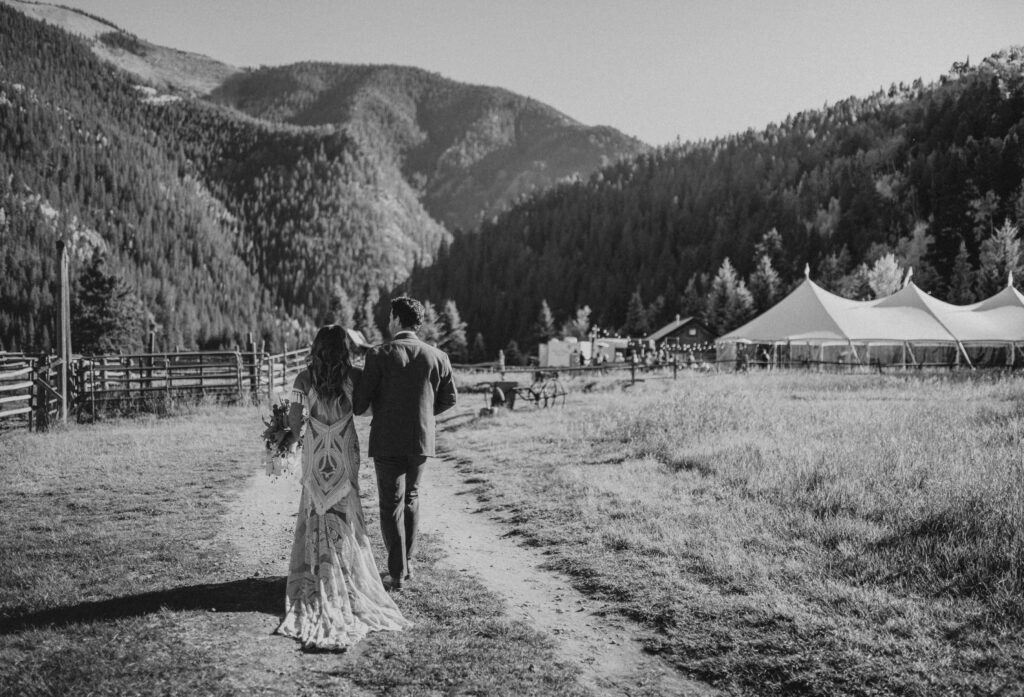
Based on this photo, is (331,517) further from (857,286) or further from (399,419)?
(857,286)

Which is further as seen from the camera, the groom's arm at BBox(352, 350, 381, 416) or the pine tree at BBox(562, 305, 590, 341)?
the pine tree at BBox(562, 305, 590, 341)

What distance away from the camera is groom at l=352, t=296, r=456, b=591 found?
5402mm

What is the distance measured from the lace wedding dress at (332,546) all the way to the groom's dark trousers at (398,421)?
0.25 metres

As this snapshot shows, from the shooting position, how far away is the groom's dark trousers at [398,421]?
5398 mm

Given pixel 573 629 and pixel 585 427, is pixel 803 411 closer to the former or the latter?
pixel 585 427

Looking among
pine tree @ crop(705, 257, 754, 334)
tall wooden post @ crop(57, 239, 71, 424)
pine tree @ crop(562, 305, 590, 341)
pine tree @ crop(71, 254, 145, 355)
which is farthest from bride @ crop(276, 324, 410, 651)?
pine tree @ crop(562, 305, 590, 341)

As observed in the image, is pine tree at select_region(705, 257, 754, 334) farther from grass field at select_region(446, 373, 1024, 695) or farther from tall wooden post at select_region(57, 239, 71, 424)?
tall wooden post at select_region(57, 239, 71, 424)

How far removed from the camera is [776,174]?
133 m

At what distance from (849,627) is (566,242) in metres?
140

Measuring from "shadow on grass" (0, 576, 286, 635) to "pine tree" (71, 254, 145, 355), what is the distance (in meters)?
55.5

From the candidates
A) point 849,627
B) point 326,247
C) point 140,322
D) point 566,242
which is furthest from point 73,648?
point 326,247

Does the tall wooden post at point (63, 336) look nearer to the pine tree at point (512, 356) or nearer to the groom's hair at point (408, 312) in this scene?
the groom's hair at point (408, 312)

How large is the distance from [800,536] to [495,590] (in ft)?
10.8

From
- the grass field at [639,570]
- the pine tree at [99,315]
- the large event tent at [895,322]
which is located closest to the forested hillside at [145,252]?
the pine tree at [99,315]
